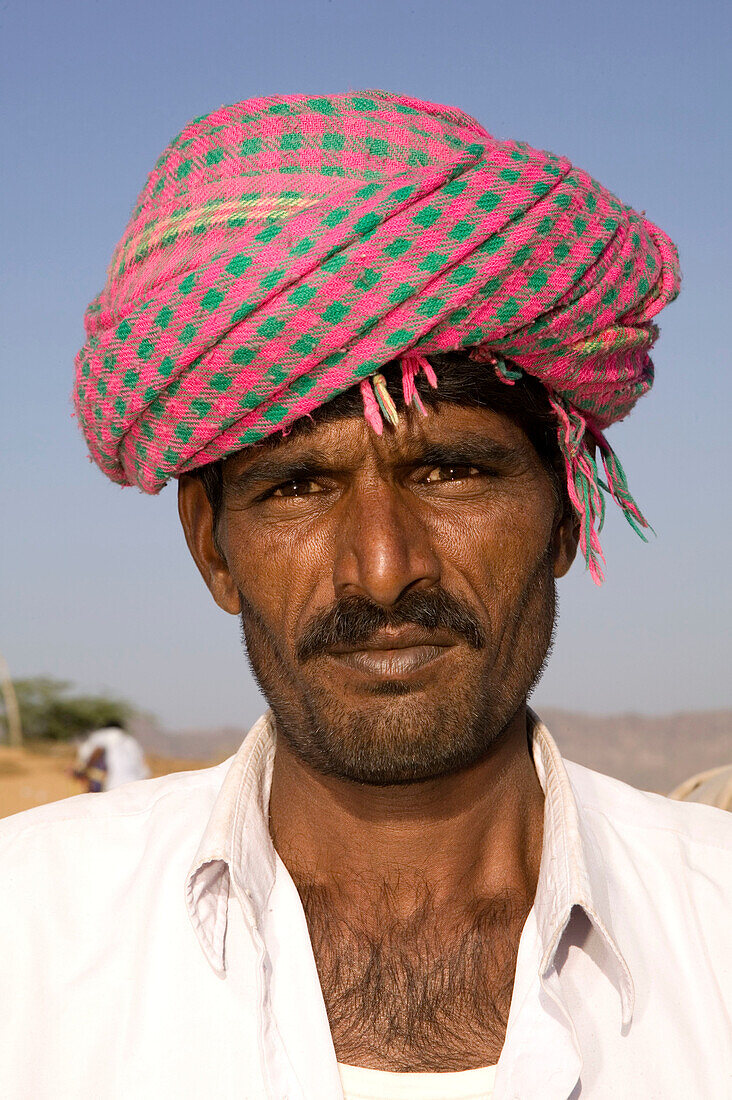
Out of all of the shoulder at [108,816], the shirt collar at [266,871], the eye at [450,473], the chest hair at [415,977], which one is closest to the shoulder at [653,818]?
the shirt collar at [266,871]

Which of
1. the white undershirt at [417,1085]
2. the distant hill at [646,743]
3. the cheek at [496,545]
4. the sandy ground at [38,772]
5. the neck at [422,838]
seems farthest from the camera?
the distant hill at [646,743]

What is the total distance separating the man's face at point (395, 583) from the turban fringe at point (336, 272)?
17 cm

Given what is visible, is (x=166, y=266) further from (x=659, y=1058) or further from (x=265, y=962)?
(x=659, y=1058)

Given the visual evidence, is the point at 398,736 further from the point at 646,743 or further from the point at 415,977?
the point at 646,743

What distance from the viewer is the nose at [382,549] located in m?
2.32

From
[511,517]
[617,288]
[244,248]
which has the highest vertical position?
[244,248]

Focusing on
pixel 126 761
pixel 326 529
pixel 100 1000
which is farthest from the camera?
pixel 126 761

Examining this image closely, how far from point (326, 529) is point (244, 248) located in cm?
66

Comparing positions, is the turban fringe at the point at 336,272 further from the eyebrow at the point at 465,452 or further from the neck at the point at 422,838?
the neck at the point at 422,838

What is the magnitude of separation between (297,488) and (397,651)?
482 millimetres

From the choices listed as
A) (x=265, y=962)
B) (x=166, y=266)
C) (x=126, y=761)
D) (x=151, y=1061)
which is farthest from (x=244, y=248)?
(x=126, y=761)

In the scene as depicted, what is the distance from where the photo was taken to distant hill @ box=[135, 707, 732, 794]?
23922 mm

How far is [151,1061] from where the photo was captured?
225 cm

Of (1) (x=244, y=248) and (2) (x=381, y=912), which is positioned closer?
(1) (x=244, y=248)
